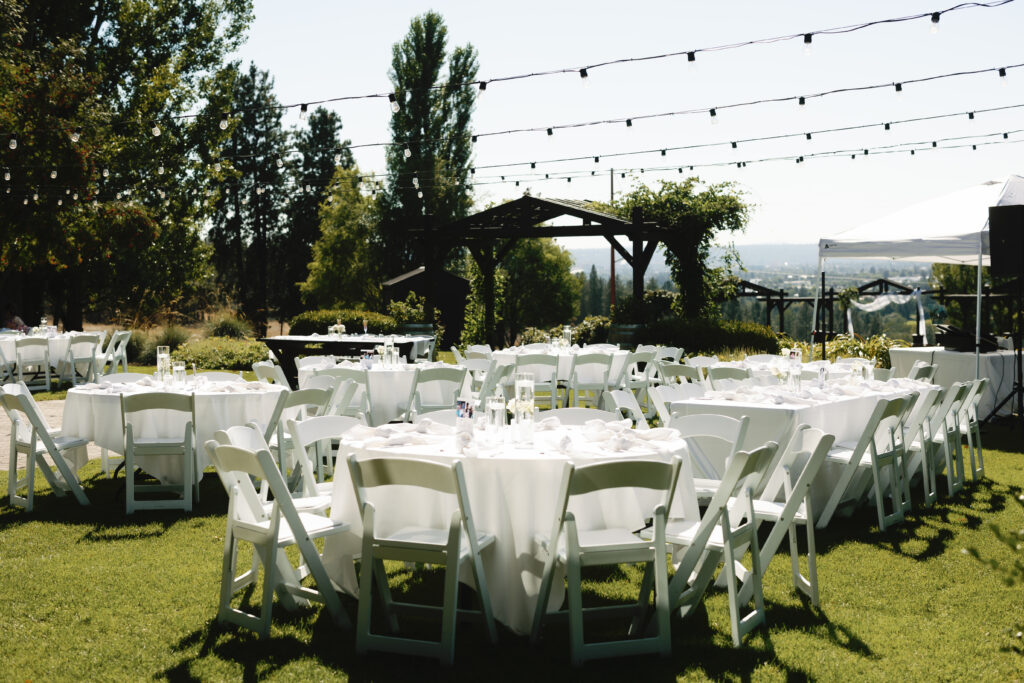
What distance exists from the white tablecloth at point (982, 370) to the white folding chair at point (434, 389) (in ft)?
17.3

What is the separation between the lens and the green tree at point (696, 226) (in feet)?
57.7

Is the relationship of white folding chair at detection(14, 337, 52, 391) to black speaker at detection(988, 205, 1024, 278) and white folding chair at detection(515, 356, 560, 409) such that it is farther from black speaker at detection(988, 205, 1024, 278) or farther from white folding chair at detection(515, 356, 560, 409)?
black speaker at detection(988, 205, 1024, 278)

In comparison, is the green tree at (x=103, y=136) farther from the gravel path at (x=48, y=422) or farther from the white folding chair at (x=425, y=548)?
the white folding chair at (x=425, y=548)

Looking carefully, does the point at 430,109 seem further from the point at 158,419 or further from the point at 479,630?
the point at 479,630

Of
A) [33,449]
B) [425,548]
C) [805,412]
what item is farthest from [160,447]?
[805,412]

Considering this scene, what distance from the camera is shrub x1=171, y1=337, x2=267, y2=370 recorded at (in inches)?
678

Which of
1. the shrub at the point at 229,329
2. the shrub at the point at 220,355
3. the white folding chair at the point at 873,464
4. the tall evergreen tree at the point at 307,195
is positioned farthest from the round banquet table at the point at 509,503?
the tall evergreen tree at the point at 307,195

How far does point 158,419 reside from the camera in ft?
20.9

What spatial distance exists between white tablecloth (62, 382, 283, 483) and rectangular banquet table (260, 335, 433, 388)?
6.39 m

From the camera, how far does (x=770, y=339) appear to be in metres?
14.9

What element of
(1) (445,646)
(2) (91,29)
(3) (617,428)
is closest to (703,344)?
(3) (617,428)

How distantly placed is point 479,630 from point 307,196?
38.9 meters

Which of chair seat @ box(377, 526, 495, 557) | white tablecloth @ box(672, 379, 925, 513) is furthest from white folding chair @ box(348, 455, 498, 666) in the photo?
white tablecloth @ box(672, 379, 925, 513)

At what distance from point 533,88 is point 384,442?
6846 millimetres
